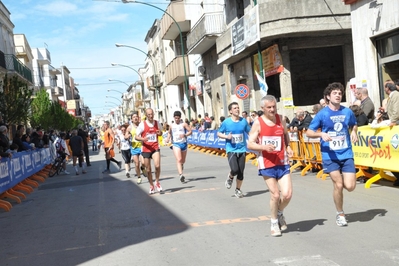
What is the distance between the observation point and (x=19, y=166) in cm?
1608

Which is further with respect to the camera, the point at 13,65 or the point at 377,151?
the point at 13,65

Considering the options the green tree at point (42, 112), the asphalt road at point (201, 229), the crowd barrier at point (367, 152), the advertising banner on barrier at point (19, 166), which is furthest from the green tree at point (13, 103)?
the crowd barrier at point (367, 152)

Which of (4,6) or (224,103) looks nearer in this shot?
(224,103)

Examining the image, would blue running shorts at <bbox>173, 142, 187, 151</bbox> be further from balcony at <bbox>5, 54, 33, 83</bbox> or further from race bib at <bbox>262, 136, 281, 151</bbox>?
balcony at <bbox>5, 54, 33, 83</bbox>

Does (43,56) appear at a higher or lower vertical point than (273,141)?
higher

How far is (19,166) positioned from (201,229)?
9904 millimetres

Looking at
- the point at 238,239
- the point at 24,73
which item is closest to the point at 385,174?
the point at 238,239

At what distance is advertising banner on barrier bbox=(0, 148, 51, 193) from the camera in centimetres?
1341

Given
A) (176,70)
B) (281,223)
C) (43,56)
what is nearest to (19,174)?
(281,223)

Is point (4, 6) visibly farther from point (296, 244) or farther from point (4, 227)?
point (296, 244)

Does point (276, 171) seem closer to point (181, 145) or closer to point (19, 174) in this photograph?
point (181, 145)

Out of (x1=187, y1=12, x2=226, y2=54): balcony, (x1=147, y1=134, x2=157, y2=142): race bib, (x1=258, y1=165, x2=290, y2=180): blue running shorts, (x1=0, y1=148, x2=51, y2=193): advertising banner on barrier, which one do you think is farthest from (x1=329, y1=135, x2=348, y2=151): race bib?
(x1=187, y1=12, x2=226, y2=54): balcony

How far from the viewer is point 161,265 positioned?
5.90 meters

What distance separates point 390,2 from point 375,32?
Answer: 1216 millimetres
